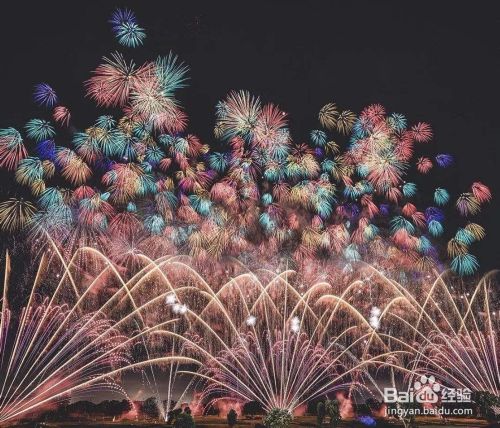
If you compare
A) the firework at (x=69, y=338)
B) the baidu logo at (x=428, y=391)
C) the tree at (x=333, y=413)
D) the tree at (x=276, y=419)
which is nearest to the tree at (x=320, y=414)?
the tree at (x=333, y=413)

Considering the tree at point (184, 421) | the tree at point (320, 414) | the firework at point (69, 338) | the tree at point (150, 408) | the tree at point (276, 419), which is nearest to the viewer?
the tree at point (184, 421)

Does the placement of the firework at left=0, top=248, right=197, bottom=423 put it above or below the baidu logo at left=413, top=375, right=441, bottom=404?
above

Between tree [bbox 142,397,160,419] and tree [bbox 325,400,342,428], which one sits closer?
tree [bbox 325,400,342,428]

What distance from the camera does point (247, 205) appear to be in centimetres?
3145

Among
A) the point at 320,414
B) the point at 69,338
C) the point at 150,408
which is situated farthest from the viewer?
the point at 69,338

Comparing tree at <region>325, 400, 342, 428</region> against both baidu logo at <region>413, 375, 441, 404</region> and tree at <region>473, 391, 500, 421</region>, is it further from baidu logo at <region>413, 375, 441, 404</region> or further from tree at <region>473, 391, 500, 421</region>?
tree at <region>473, 391, 500, 421</region>

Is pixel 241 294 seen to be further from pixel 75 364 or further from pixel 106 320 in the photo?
pixel 75 364

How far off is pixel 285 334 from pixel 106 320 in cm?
929

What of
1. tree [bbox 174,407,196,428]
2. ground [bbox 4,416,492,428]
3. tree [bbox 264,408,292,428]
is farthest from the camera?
ground [bbox 4,416,492,428]

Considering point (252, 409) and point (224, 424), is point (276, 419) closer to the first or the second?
point (224, 424)

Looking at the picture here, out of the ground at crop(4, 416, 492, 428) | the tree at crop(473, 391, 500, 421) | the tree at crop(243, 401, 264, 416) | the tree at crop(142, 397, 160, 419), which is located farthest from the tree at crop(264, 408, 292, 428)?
the tree at crop(473, 391, 500, 421)

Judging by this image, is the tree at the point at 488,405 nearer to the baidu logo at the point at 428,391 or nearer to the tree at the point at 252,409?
the baidu logo at the point at 428,391

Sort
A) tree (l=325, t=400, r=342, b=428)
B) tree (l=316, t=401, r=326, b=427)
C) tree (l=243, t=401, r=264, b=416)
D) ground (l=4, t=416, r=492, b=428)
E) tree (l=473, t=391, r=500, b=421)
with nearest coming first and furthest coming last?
tree (l=325, t=400, r=342, b=428), ground (l=4, t=416, r=492, b=428), tree (l=316, t=401, r=326, b=427), tree (l=473, t=391, r=500, b=421), tree (l=243, t=401, r=264, b=416)

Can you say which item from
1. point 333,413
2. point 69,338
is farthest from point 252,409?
point 69,338
